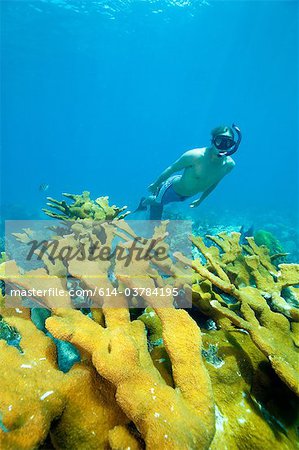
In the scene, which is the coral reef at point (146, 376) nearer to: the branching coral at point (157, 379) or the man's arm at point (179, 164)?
the branching coral at point (157, 379)

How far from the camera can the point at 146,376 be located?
130cm

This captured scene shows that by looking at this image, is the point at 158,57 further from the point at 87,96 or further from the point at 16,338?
the point at 16,338

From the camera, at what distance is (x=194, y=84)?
260 feet

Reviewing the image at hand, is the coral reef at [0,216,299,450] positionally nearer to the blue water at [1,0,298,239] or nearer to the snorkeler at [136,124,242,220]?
the snorkeler at [136,124,242,220]

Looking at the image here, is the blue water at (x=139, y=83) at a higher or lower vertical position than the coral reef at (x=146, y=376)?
higher

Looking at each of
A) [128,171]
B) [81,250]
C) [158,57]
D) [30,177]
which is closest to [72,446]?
[81,250]

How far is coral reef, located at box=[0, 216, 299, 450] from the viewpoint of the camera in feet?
3.75

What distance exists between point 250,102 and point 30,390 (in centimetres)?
9449

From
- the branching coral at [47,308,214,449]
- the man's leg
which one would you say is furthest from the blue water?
the branching coral at [47,308,214,449]

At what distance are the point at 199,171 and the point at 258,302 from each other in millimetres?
4858

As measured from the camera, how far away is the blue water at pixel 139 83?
A: 3666 cm

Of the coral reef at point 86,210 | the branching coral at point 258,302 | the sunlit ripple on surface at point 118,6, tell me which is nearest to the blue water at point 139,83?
the sunlit ripple on surface at point 118,6

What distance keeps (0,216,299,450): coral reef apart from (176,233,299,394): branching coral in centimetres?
1

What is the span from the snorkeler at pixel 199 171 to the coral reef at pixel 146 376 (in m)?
3.95
